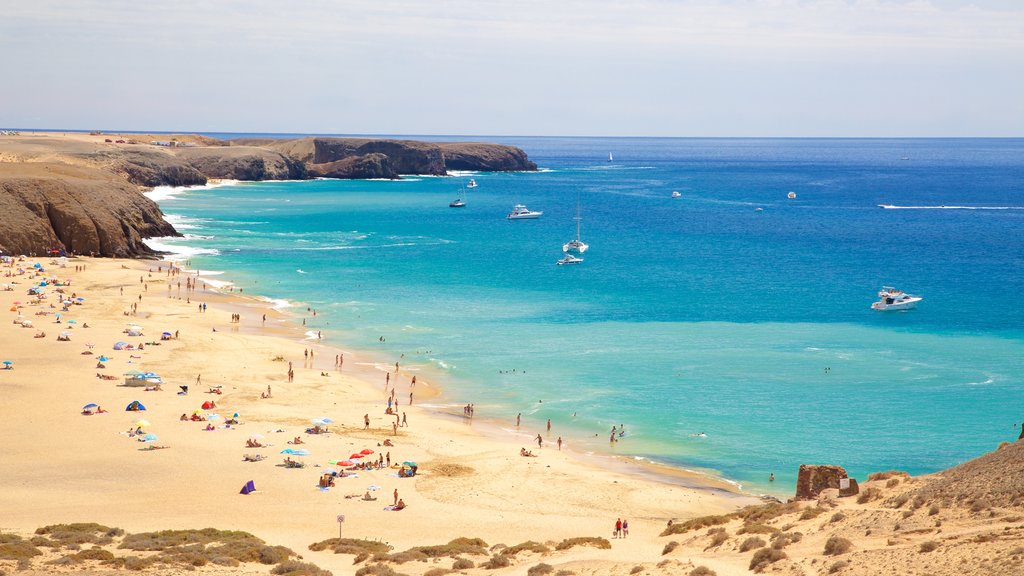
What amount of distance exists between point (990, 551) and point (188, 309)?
53584mm

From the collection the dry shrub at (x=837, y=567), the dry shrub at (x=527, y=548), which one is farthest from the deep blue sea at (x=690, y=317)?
the dry shrub at (x=837, y=567)

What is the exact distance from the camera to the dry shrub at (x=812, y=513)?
83.0 ft

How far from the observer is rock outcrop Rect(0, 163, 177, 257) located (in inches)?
3118

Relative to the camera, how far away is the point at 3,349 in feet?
162

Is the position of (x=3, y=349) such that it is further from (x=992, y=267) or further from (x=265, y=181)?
(x=265, y=181)

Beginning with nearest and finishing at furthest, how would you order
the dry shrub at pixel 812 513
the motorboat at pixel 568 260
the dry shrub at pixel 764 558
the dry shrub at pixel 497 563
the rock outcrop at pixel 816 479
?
1. the dry shrub at pixel 764 558
2. the dry shrub at pixel 497 563
3. the dry shrub at pixel 812 513
4. the rock outcrop at pixel 816 479
5. the motorboat at pixel 568 260

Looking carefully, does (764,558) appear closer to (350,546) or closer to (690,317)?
(350,546)

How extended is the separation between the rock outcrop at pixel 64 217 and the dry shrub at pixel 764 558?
236ft

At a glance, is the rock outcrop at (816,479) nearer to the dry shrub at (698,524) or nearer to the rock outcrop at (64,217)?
the dry shrub at (698,524)

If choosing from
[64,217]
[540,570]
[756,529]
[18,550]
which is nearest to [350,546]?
[540,570]

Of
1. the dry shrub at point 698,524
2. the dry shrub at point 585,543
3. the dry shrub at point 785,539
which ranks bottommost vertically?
the dry shrub at point 585,543

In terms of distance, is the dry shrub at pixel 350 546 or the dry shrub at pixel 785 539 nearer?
the dry shrub at pixel 785 539

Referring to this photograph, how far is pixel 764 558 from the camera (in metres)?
22.5

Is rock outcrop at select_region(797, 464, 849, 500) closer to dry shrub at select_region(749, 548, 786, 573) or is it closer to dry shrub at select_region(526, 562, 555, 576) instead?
dry shrub at select_region(749, 548, 786, 573)
